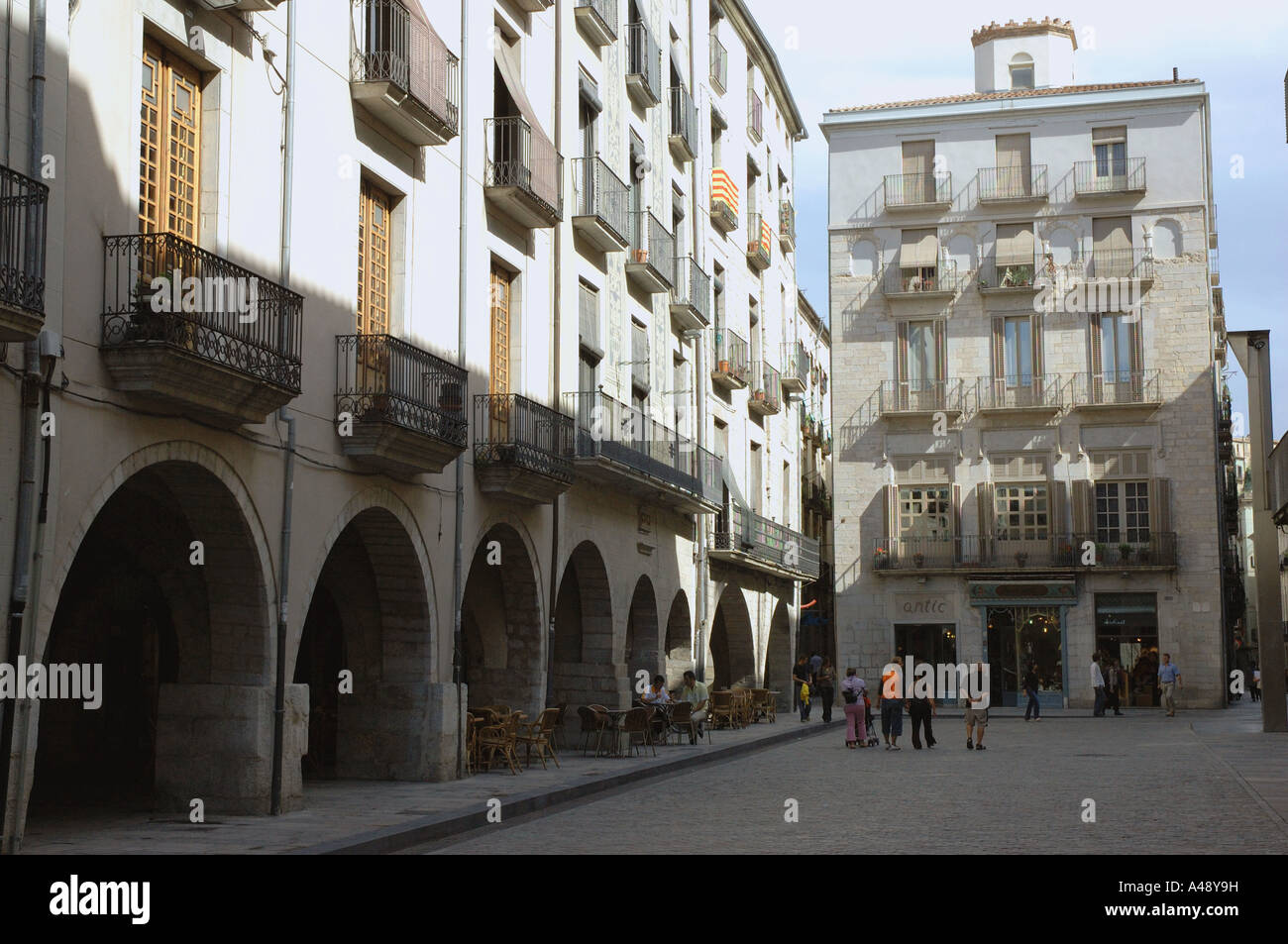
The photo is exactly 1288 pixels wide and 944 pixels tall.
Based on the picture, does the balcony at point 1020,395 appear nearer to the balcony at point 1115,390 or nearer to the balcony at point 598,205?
the balcony at point 1115,390

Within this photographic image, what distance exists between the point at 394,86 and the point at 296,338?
3379 mm

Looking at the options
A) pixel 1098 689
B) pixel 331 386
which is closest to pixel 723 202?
pixel 1098 689

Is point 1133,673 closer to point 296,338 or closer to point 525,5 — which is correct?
point 525,5

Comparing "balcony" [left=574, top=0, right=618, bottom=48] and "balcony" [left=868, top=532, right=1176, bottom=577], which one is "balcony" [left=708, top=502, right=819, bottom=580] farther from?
"balcony" [left=574, top=0, right=618, bottom=48]

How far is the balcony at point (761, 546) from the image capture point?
3300cm

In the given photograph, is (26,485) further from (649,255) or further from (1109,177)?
(1109,177)

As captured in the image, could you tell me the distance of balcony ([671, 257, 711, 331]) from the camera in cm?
2998

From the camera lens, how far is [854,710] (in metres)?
26.9

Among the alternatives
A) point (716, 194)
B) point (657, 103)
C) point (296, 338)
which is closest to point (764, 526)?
point (716, 194)

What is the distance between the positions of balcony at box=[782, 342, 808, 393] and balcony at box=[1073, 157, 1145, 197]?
36.0ft

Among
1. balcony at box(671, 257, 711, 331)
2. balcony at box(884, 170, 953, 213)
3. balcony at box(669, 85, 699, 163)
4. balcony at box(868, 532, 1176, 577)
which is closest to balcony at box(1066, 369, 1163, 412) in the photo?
balcony at box(868, 532, 1176, 577)

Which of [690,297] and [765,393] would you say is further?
[765,393]

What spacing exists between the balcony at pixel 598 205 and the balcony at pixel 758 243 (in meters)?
12.3

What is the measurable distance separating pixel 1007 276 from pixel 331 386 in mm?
33348
